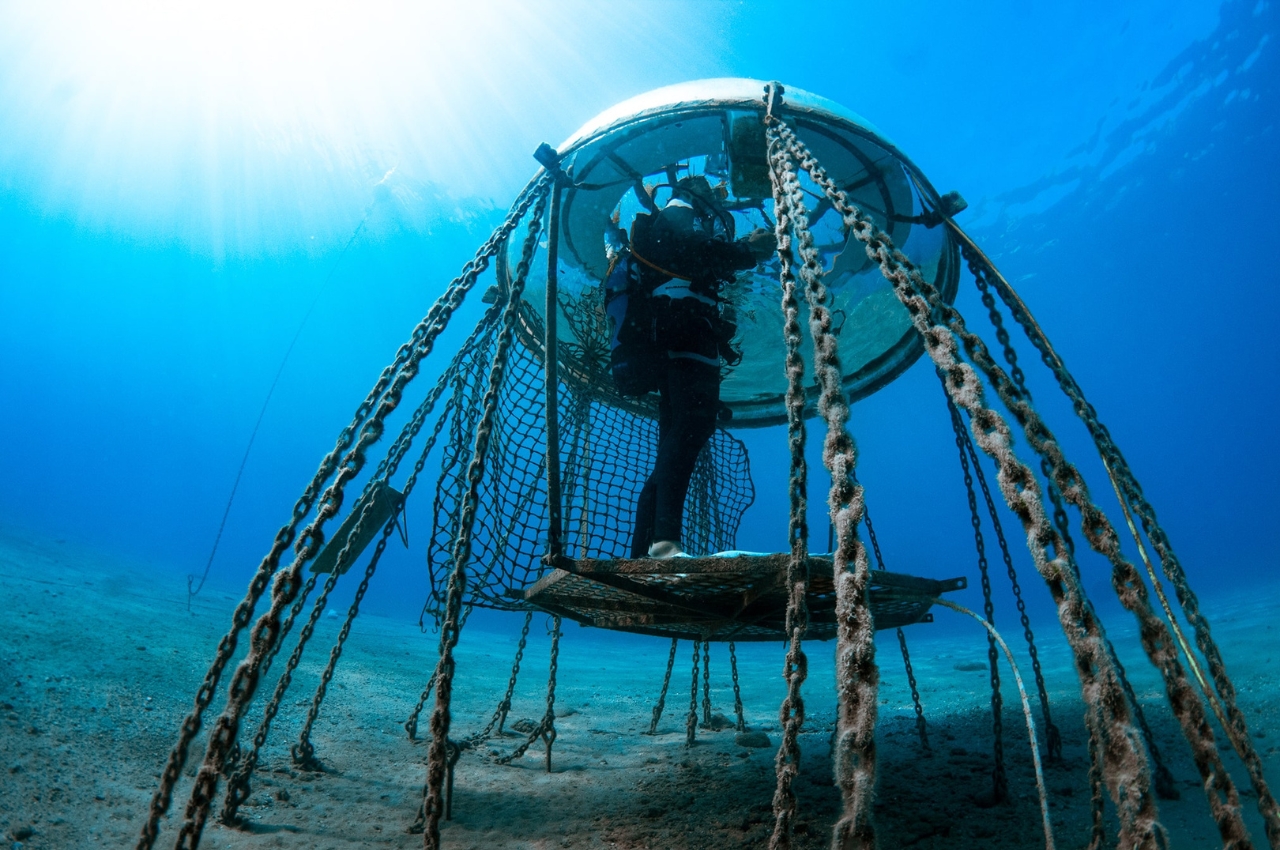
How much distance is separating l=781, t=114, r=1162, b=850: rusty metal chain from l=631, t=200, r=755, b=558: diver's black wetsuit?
1850 millimetres

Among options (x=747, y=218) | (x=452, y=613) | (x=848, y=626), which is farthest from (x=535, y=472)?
(x=848, y=626)

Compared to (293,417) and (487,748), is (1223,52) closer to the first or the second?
(487,748)

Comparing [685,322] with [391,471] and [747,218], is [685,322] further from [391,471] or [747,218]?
[747,218]

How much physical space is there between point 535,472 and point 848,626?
3785 millimetres

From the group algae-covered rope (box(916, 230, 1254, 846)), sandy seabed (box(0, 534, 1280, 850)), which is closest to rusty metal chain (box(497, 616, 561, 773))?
sandy seabed (box(0, 534, 1280, 850))

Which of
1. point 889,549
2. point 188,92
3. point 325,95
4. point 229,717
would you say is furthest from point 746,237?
point 889,549

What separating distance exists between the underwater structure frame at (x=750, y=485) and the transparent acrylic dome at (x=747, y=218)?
19 mm

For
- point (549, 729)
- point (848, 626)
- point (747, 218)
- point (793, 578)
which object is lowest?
point (549, 729)

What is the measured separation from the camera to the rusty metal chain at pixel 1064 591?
882 mm

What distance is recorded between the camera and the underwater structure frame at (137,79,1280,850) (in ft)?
3.63

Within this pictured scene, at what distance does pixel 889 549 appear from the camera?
107m

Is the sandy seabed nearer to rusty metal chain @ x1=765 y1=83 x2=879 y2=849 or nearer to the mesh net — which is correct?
the mesh net

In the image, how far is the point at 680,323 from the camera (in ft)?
11.5

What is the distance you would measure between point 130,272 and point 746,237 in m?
95.4
